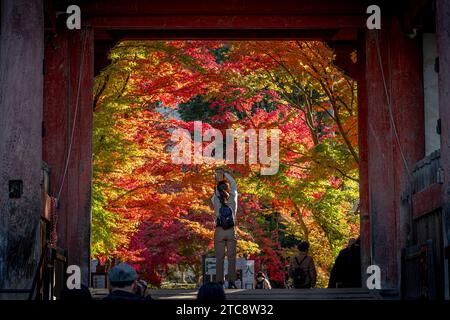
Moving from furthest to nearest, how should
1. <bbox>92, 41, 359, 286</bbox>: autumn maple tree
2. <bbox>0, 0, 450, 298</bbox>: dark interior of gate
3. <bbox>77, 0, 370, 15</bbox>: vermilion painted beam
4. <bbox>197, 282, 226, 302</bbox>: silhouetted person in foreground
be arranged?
<bbox>92, 41, 359, 286</bbox>: autumn maple tree < <bbox>77, 0, 370, 15</bbox>: vermilion painted beam < <bbox>0, 0, 450, 298</bbox>: dark interior of gate < <bbox>197, 282, 226, 302</bbox>: silhouetted person in foreground

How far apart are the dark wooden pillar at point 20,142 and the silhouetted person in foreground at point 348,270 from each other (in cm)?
693

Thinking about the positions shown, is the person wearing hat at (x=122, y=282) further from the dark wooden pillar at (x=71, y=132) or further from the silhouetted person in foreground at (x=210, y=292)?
the dark wooden pillar at (x=71, y=132)

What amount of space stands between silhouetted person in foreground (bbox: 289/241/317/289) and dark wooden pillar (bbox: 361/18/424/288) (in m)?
1.47

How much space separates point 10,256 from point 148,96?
12.0 meters

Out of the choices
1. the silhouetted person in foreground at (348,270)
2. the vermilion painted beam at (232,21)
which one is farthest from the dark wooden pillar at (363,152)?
the vermilion painted beam at (232,21)

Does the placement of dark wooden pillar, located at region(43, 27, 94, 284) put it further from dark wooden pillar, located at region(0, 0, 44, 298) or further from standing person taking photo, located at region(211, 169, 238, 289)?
dark wooden pillar, located at region(0, 0, 44, 298)

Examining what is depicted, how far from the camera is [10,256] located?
12.7 metres

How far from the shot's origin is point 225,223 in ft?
54.2

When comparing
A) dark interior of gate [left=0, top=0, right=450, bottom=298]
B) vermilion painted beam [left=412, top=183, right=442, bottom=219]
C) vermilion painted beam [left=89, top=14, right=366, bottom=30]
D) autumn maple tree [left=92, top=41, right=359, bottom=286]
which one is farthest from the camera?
autumn maple tree [left=92, top=41, right=359, bottom=286]

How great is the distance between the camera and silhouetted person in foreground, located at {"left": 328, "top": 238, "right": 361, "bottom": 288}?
18125 millimetres

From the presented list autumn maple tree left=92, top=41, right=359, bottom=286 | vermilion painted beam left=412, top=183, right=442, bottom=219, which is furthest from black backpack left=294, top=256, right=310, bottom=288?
autumn maple tree left=92, top=41, right=359, bottom=286

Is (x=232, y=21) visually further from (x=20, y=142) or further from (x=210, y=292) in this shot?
(x=210, y=292)

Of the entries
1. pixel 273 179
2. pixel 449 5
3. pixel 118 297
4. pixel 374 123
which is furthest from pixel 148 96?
Answer: pixel 118 297

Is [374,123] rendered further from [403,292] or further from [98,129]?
[98,129]
